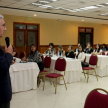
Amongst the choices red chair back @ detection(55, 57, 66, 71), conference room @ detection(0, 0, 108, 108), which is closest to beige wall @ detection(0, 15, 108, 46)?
→ conference room @ detection(0, 0, 108, 108)

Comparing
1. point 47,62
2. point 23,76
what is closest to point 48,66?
point 47,62

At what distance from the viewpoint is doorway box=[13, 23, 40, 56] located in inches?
416

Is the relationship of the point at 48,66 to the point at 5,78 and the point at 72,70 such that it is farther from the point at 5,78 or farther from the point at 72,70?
the point at 5,78

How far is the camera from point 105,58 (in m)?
6.61

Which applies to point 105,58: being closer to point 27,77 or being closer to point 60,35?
point 27,77

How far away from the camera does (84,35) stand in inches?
550

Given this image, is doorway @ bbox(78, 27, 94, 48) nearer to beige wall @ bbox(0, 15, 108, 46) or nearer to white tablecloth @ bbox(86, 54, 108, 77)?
beige wall @ bbox(0, 15, 108, 46)

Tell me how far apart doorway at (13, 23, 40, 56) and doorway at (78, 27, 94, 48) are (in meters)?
4.02

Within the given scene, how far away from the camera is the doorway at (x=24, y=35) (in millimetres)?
10562

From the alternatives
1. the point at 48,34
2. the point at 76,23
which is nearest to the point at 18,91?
the point at 48,34

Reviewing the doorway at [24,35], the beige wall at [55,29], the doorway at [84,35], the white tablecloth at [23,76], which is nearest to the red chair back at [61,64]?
the white tablecloth at [23,76]

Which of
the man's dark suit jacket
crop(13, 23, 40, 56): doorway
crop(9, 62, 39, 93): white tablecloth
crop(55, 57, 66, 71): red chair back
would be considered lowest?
crop(9, 62, 39, 93): white tablecloth

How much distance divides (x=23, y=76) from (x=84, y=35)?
399 inches

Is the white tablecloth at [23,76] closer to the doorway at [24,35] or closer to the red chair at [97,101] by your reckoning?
the red chair at [97,101]
